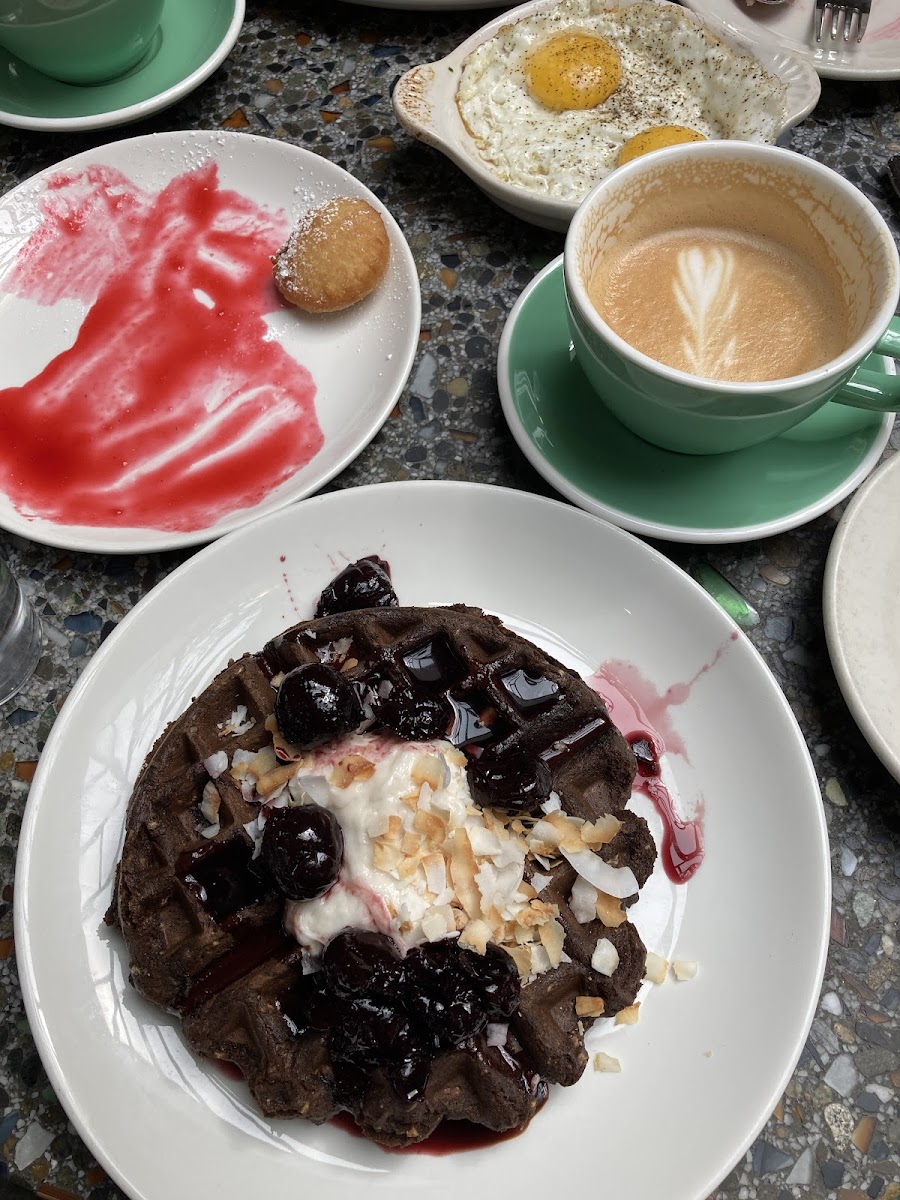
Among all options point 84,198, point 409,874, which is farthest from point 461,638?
point 84,198

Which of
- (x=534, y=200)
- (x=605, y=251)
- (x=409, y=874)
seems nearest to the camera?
(x=409, y=874)

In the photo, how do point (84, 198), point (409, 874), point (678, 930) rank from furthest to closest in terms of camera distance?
1. point (84, 198)
2. point (678, 930)
3. point (409, 874)

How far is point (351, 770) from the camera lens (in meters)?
1.48

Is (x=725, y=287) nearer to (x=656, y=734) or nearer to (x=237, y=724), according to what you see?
(x=656, y=734)

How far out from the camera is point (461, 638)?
5.39 feet

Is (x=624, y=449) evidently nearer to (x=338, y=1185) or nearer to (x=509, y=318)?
(x=509, y=318)

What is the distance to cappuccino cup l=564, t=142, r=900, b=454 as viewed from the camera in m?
1.63

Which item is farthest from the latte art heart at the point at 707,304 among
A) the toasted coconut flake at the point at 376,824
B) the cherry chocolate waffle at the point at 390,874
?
the toasted coconut flake at the point at 376,824

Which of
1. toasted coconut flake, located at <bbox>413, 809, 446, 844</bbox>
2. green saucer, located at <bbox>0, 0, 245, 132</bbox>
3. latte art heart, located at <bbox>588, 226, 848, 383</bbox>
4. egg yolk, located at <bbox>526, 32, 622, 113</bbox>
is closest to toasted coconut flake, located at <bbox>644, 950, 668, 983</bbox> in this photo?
toasted coconut flake, located at <bbox>413, 809, 446, 844</bbox>

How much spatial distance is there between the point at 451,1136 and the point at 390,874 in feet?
1.51

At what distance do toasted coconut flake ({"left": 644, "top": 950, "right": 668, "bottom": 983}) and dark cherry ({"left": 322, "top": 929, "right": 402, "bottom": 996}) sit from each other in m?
0.47

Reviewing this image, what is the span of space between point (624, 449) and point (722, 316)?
1.03 ft

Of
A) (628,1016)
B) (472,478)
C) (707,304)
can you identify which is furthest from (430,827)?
(707,304)

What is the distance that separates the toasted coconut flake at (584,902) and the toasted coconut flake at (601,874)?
2 cm
